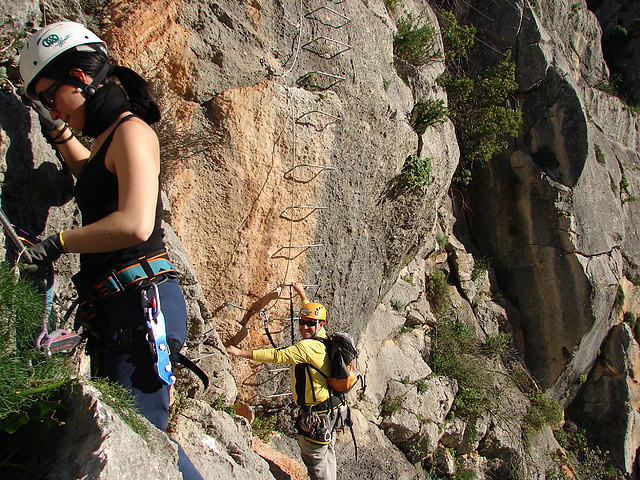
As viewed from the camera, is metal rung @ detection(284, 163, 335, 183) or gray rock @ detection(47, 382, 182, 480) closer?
gray rock @ detection(47, 382, 182, 480)

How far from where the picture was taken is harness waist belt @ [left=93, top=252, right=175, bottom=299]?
80.3 inches

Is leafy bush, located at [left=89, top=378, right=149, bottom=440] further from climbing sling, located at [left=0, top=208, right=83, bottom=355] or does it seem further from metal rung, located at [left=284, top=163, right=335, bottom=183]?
metal rung, located at [left=284, top=163, right=335, bottom=183]

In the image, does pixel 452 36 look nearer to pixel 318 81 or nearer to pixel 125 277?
pixel 318 81

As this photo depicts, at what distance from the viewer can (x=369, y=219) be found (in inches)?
238

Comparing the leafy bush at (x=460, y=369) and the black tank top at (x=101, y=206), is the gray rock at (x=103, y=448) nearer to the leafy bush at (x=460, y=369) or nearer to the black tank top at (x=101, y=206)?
the black tank top at (x=101, y=206)

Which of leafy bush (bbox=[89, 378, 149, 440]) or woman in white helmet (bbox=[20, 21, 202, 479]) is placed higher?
woman in white helmet (bbox=[20, 21, 202, 479])

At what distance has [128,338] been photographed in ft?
6.53

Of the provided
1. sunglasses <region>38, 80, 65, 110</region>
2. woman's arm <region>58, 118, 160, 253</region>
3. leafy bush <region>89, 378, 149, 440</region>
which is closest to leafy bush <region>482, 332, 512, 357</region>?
leafy bush <region>89, 378, 149, 440</region>

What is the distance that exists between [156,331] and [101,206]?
0.55 m

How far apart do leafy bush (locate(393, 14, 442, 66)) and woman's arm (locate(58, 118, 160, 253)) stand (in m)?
5.75

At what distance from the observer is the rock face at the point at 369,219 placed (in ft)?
13.4

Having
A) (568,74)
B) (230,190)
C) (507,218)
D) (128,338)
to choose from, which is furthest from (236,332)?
(568,74)

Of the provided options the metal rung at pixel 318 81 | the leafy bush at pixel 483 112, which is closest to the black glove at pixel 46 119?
the metal rung at pixel 318 81

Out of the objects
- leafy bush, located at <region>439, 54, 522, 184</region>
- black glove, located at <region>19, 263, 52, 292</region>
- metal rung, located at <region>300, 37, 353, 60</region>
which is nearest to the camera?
black glove, located at <region>19, 263, 52, 292</region>
